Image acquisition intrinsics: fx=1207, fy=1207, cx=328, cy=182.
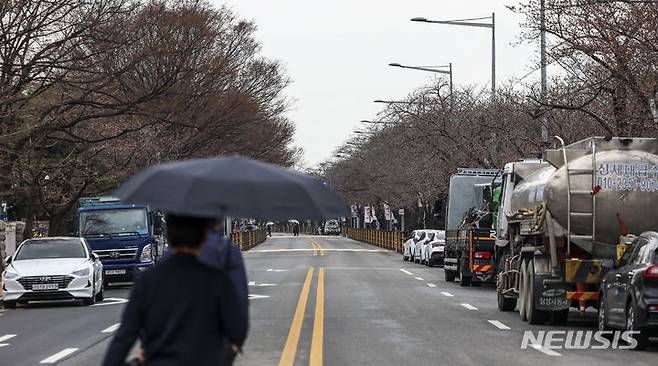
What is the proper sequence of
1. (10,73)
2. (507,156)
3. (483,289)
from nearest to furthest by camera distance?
(10,73) < (483,289) < (507,156)

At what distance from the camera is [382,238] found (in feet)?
299

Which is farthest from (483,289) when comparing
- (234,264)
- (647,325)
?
(234,264)

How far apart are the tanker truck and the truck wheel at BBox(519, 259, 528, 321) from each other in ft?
1.63

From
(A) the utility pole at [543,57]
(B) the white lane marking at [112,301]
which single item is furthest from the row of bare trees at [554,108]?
(B) the white lane marking at [112,301]

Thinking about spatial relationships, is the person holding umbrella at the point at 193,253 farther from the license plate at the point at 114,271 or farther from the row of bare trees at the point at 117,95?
the license plate at the point at 114,271

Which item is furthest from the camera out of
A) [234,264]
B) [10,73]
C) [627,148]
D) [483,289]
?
[483,289]

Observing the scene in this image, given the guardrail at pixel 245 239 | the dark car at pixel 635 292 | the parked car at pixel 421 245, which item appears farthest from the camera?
→ the guardrail at pixel 245 239

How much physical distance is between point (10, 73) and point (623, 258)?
14615 millimetres

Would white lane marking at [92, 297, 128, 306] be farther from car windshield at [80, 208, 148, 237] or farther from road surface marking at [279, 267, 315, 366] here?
car windshield at [80, 208, 148, 237]

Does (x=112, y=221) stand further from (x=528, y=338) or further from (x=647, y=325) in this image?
(x=647, y=325)

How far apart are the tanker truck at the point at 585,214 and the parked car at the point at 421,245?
31206 millimetres

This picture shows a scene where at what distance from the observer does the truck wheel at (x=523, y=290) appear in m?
21.2

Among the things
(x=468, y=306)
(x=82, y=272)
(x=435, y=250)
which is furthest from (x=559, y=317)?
(x=435, y=250)

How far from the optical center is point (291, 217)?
20.4 feet
